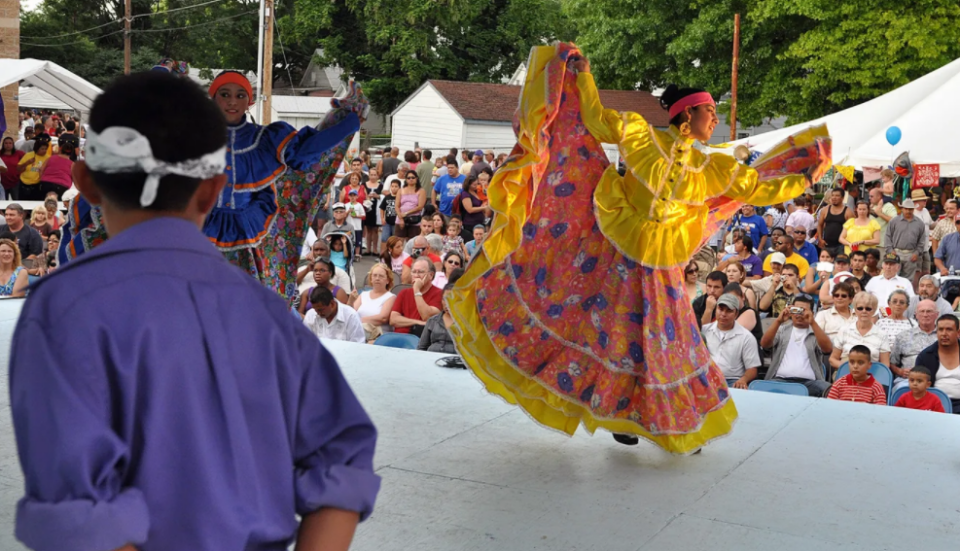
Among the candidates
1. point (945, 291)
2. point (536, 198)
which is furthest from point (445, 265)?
point (945, 291)

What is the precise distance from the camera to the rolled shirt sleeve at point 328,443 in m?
1.38

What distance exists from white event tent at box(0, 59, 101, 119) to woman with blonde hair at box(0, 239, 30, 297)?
7.53 metres

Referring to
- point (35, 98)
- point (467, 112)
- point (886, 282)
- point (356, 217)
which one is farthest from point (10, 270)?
point (35, 98)

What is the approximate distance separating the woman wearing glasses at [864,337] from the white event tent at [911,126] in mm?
6549

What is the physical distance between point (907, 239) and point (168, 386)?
1115 centimetres

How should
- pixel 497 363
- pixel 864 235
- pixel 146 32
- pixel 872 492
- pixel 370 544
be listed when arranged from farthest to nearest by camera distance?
pixel 146 32, pixel 864 235, pixel 497 363, pixel 872 492, pixel 370 544

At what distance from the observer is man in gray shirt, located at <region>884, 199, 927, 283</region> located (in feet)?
36.9

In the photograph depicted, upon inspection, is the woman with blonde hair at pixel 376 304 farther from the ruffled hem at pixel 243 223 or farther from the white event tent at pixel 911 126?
the white event tent at pixel 911 126

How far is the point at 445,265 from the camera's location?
8.53m

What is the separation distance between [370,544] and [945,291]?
7914 millimetres

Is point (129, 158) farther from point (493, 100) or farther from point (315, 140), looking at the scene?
point (493, 100)

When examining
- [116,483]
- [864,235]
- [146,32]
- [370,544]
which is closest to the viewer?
[116,483]

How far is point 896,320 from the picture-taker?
7.62 meters

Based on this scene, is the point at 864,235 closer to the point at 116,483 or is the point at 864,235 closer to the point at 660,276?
the point at 660,276
